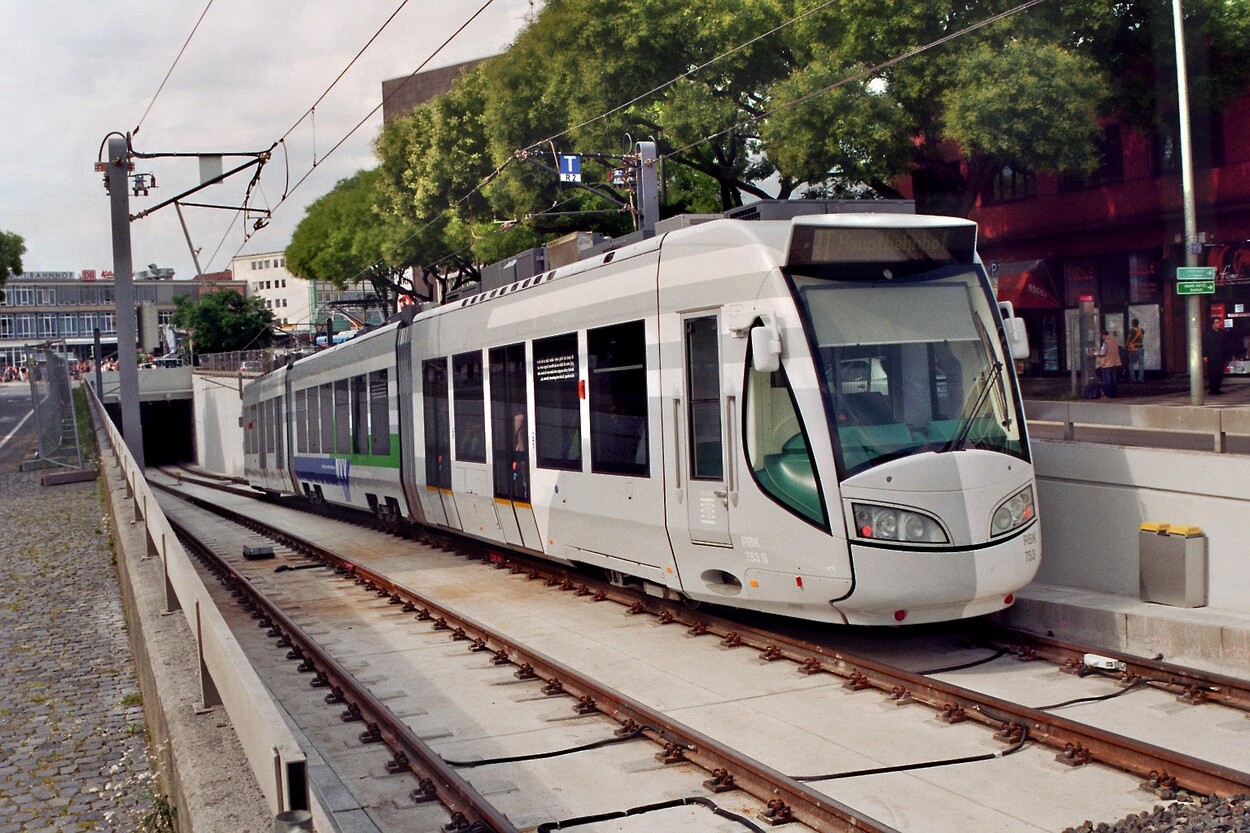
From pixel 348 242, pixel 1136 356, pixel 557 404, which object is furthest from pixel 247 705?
pixel 348 242

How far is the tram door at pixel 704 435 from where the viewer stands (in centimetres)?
931

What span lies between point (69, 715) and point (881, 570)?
19.1 feet

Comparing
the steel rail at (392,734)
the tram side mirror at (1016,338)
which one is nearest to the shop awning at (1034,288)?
the steel rail at (392,734)

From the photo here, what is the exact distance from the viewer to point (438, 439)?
15609 mm

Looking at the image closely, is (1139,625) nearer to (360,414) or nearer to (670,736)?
(670,736)

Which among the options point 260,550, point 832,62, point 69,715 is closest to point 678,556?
point 69,715

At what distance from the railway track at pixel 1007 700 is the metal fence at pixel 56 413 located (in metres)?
24.1

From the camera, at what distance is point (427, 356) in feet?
52.7

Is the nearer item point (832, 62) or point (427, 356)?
point (427, 356)

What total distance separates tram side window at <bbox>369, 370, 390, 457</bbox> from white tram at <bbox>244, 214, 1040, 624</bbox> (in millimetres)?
6855

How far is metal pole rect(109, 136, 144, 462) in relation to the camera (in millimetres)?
25078

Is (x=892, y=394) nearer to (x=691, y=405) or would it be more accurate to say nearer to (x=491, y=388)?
(x=691, y=405)

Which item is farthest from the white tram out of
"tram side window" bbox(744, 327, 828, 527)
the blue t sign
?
the blue t sign

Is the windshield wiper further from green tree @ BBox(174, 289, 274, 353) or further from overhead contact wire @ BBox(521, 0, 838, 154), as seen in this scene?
green tree @ BBox(174, 289, 274, 353)
